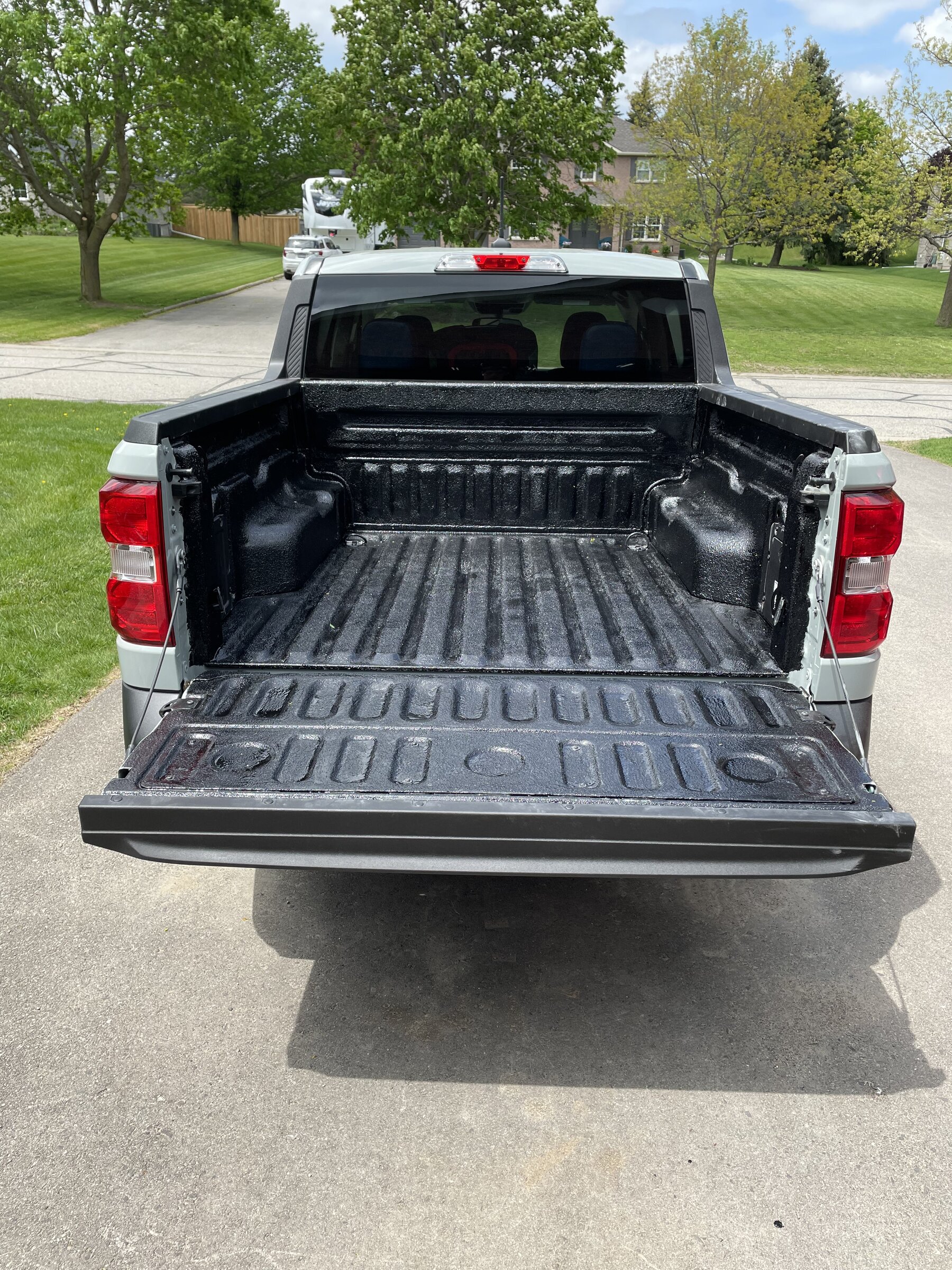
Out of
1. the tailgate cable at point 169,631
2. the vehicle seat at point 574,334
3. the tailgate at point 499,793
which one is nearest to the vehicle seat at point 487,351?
the vehicle seat at point 574,334

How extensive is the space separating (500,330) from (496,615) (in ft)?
5.19

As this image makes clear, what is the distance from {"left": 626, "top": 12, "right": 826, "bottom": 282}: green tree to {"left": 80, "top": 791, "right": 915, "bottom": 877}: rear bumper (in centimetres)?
2847

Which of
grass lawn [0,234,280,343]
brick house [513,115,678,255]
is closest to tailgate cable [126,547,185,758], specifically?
brick house [513,115,678,255]

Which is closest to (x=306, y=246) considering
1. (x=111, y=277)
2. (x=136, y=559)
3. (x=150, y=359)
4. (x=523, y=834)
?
(x=111, y=277)

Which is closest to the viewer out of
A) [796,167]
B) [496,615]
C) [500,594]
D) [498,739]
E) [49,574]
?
[498,739]

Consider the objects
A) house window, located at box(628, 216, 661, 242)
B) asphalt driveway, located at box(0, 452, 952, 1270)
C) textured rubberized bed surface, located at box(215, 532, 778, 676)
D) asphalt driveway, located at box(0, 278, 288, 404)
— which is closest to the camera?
asphalt driveway, located at box(0, 452, 952, 1270)

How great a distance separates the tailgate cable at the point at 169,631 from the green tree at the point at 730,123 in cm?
2812

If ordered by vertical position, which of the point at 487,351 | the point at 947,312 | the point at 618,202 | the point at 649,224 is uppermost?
the point at 618,202

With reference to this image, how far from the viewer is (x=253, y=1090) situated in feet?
9.00

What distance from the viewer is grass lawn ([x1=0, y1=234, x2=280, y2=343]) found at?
22.7 meters

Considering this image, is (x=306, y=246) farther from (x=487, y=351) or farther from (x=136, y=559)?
(x=136, y=559)

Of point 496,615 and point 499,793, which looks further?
point 496,615

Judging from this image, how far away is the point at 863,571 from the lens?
292cm

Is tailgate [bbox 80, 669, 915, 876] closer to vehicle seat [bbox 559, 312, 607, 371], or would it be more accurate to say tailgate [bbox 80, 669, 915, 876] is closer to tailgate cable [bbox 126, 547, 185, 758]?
tailgate cable [bbox 126, 547, 185, 758]
